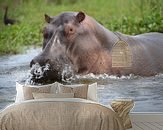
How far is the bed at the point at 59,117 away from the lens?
10.7ft

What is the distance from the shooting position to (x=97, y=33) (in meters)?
3.79

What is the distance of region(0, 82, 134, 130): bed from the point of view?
327 cm

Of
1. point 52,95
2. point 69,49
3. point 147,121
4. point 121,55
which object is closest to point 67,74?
point 69,49

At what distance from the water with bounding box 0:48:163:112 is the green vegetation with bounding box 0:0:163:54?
0.35 ft

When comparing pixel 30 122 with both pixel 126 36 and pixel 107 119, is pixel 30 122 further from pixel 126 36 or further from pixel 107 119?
pixel 126 36

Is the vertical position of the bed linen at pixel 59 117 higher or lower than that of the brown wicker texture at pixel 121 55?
lower

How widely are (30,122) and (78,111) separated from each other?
1.10 feet

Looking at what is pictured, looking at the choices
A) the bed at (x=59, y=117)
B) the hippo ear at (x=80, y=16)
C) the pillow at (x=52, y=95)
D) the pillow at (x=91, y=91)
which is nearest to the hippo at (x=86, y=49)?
the hippo ear at (x=80, y=16)

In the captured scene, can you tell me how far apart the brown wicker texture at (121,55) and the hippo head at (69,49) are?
8cm

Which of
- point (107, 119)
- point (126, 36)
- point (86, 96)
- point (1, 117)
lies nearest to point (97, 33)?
point (126, 36)

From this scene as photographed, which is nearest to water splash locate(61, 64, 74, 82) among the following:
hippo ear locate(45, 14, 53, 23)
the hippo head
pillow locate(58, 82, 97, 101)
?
the hippo head

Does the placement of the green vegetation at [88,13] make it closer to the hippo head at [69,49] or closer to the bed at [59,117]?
the hippo head at [69,49]

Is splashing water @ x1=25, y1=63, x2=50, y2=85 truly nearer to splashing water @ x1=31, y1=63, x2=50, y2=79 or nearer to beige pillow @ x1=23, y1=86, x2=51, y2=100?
splashing water @ x1=31, y1=63, x2=50, y2=79

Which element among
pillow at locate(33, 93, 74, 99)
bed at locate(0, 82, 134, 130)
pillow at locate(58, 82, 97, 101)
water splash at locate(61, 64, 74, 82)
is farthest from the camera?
water splash at locate(61, 64, 74, 82)
